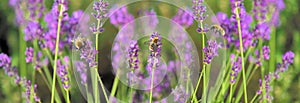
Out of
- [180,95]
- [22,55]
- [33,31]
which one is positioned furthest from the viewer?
[22,55]

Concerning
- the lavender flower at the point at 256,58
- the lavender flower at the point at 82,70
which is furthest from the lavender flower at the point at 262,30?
the lavender flower at the point at 82,70

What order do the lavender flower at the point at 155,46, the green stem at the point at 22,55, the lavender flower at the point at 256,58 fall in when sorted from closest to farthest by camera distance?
the lavender flower at the point at 155,46 < the lavender flower at the point at 256,58 < the green stem at the point at 22,55

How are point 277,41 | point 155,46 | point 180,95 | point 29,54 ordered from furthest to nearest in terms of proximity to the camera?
point 277,41
point 29,54
point 180,95
point 155,46

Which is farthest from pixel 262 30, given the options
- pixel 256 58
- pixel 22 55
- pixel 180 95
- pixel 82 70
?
pixel 22 55

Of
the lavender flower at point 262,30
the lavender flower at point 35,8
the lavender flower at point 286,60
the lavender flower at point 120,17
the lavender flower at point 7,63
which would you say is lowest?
the lavender flower at point 286,60

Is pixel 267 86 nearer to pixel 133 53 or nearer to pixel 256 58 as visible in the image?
pixel 256 58

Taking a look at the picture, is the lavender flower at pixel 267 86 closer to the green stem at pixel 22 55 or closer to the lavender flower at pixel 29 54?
the lavender flower at pixel 29 54

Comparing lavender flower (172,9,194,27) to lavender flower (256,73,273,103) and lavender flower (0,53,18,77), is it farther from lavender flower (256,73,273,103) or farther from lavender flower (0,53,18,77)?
lavender flower (0,53,18,77)

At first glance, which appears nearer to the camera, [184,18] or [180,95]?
[180,95]

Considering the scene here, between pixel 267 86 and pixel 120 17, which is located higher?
pixel 120 17

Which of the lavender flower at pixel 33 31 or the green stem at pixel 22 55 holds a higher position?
the lavender flower at pixel 33 31
